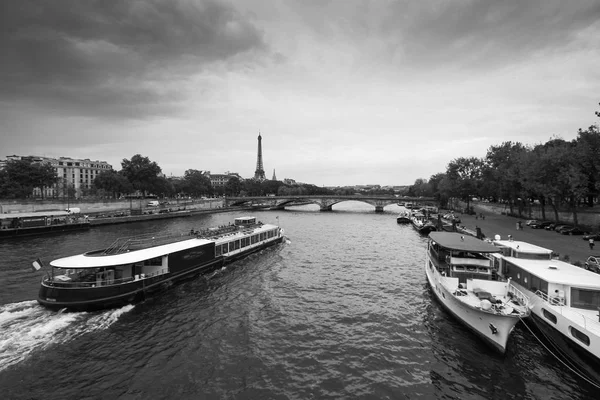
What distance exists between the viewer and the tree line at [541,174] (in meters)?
43.4

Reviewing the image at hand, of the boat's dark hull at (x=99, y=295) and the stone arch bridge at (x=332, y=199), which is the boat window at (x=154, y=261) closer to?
the boat's dark hull at (x=99, y=295)

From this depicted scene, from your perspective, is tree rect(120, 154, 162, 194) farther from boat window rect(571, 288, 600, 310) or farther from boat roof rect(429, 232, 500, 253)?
boat window rect(571, 288, 600, 310)

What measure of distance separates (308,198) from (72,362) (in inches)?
4667

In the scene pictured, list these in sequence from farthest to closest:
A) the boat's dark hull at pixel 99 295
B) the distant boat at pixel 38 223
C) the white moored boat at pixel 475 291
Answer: the distant boat at pixel 38 223 → the boat's dark hull at pixel 99 295 → the white moored boat at pixel 475 291

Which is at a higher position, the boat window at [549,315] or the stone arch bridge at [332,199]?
the stone arch bridge at [332,199]

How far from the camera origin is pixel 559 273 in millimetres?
18875

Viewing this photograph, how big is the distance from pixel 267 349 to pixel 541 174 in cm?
5486

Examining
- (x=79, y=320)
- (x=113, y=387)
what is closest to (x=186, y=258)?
(x=79, y=320)

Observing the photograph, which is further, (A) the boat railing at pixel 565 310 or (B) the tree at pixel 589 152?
(B) the tree at pixel 589 152

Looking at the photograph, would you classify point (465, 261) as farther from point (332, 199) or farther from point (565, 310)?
point (332, 199)

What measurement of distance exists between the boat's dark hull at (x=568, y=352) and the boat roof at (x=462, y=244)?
17.1ft

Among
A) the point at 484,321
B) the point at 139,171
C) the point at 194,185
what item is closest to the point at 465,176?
the point at 484,321

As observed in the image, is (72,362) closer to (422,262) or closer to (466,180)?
(422,262)

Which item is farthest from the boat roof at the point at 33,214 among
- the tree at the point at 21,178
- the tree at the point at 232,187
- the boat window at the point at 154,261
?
the tree at the point at 232,187
